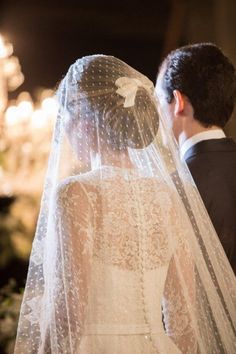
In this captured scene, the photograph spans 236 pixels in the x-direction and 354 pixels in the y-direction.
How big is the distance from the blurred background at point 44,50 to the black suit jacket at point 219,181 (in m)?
2.35

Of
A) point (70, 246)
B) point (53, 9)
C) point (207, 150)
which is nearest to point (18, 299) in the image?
point (207, 150)

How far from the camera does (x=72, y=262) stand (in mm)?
1614

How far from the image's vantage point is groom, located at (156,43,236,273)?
6.87ft

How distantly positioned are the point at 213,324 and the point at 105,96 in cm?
78

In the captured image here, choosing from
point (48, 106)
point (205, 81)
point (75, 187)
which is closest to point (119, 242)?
point (75, 187)

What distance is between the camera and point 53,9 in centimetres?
662

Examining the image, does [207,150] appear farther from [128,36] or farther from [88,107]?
[128,36]

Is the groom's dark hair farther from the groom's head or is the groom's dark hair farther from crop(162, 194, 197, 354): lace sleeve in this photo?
crop(162, 194, 197, 354): lace sleeve

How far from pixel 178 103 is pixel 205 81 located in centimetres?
12

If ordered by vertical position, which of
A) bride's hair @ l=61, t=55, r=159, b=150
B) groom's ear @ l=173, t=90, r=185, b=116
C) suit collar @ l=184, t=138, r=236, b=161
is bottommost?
suit collar @ l=184, t=138, r=236, b=161

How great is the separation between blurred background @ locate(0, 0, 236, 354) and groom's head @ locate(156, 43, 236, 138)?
7.47 ft

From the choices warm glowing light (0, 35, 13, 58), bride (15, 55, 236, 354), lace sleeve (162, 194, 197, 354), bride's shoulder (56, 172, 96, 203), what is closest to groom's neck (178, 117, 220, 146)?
bride (15, 55, 236, 354)

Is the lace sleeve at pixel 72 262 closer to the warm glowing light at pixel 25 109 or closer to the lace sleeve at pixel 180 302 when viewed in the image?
the lace sleeve at pixel 180 302

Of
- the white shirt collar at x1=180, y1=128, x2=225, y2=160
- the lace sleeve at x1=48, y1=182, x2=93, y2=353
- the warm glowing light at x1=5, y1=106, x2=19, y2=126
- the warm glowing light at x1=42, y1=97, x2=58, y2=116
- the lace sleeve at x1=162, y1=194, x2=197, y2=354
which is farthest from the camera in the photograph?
the warm glowing light at x1=42, y1=97, x2=58, y2=116
